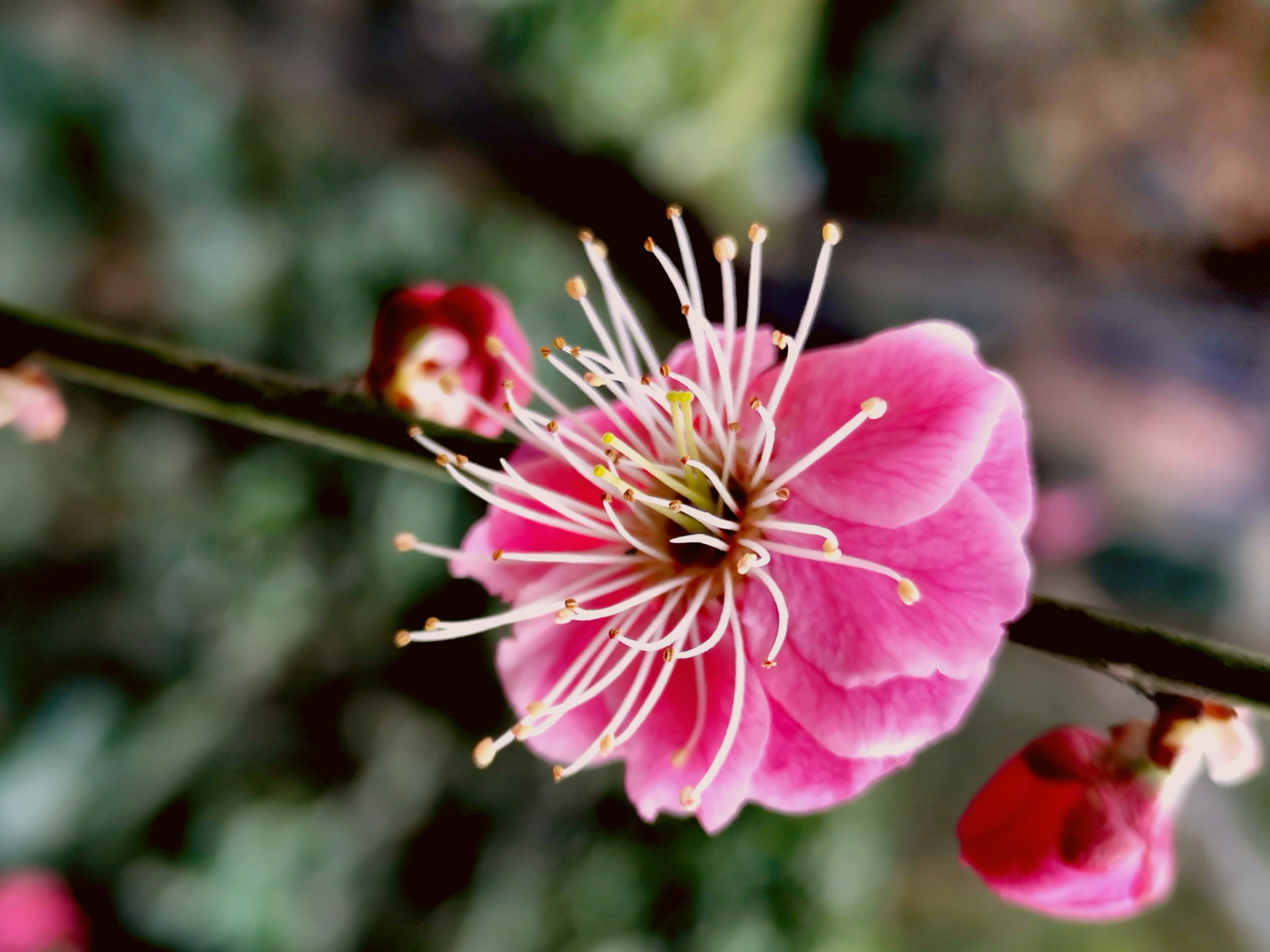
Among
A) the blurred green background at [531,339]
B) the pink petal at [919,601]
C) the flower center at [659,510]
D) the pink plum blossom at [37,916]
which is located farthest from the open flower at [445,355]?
the pink plum blossom at [37,916]

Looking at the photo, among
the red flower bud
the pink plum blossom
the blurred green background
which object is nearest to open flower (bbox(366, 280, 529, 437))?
the red flower bud

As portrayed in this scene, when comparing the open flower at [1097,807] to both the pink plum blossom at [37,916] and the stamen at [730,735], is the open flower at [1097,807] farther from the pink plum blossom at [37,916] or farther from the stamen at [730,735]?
the pink plum blossom at [37,916]

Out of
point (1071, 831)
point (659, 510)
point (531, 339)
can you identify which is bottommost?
point (531, 339)

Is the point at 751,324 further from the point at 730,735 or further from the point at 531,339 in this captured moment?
the point at 531,339

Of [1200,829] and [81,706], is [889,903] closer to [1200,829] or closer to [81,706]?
[1200,829]

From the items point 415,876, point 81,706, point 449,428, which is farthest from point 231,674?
point 449,428

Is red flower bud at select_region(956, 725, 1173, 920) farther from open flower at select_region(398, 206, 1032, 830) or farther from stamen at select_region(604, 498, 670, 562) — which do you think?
stamen at select_region(604, 498, 670, 562)

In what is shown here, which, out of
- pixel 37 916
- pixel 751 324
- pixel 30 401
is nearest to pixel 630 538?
pixel 751 324

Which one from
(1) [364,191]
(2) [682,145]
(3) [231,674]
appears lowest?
(3) [231,674]
